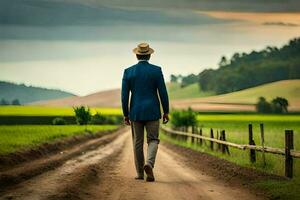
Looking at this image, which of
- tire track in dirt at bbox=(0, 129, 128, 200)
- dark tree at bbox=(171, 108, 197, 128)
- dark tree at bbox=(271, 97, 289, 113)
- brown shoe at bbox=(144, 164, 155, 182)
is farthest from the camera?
dark tree at bbox=(271, 97, 289, 113)

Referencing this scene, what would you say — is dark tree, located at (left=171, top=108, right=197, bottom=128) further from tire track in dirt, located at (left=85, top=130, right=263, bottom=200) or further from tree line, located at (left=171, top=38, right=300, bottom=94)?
tree line, located at (left=171, top=38, right=300, bottom=94)

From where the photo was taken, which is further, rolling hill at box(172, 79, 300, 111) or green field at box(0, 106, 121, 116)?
rolling hill at box(172, 79, 300, 111)

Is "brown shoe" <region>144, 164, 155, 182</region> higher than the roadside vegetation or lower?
lower

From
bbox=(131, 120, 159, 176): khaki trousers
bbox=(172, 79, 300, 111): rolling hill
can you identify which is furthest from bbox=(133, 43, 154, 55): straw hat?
bbox=(172, 79, 300, 111): rolling hill

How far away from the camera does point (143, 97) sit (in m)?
15.3

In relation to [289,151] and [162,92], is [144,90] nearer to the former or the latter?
[162,92]

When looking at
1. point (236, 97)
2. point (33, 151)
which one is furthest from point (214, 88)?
point (33, 151)

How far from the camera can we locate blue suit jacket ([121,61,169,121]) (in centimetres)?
1514

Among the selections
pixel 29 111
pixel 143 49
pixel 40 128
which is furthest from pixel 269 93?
pixel 143 49

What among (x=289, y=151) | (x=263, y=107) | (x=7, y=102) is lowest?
(x=289, y=151)

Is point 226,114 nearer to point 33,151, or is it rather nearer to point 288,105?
point 288,105

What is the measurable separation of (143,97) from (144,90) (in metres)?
0.16

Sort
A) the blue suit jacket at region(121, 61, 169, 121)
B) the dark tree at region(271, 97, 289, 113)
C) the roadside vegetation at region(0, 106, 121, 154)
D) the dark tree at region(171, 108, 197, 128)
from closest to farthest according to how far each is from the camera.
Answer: the blue suit jacket at region(121, 61, 169, 121)
the roadside vegetation at region(0, 106, 121, 154)
the dark tree at region(171, 108, 197, 128)
the dark tree at region(271, 97, 289, 113)

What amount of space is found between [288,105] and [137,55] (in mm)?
73318
